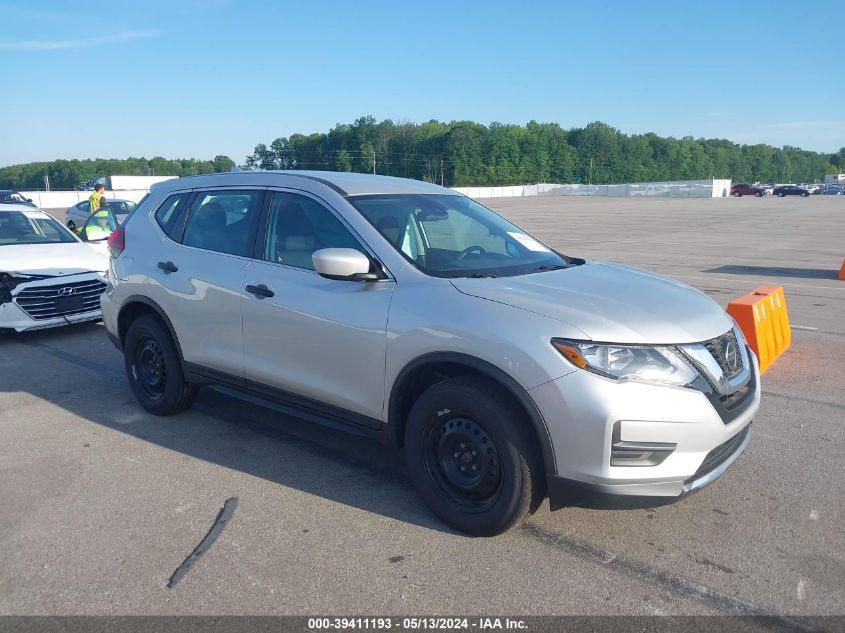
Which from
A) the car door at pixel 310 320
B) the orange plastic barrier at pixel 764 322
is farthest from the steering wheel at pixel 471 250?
the orange plastic barrier at pixel 764 322

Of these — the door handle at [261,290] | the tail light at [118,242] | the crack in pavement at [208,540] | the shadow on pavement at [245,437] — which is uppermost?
the tail light at [118,242]

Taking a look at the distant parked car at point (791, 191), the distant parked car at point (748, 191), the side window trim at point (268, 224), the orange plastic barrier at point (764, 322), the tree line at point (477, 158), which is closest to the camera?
the side window trim at point (268, 224)

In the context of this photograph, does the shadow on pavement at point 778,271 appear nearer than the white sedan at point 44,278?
No

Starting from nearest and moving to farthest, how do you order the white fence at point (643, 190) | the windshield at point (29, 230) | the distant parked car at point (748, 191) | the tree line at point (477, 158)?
1. the windshield at point (29, 230)
2. the white fence at point (643, 190)
3. the distant parked car at point (748, 191)
4. the tree line at point (477, 158)

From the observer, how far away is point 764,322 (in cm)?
686

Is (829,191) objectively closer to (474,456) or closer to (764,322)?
(764,322)

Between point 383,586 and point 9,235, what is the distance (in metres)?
8.00

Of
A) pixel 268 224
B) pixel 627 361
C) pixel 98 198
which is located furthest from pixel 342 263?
pixel 98 198

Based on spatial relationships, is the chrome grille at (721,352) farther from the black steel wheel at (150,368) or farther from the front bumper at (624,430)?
the black steel wheel at (150,368)

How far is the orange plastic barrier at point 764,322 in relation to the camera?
6598 millimetres

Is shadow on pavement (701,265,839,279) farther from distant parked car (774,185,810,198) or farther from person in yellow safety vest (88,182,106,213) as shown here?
distant parked car (774,185,810,198)

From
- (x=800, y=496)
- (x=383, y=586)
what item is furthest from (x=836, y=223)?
(x=383, y=586)

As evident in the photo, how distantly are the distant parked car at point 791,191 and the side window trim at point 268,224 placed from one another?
8803 centimetres

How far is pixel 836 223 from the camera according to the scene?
106 feet
